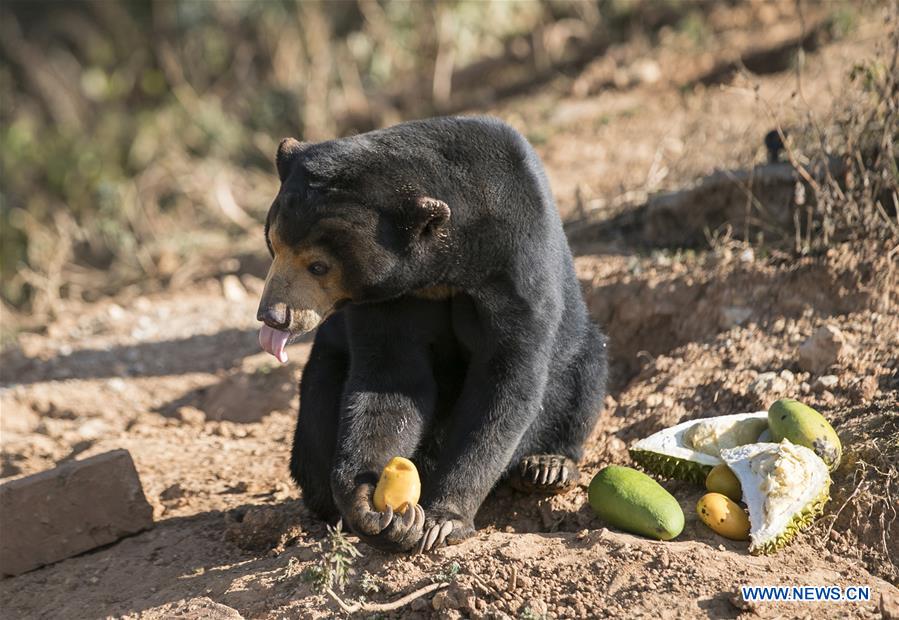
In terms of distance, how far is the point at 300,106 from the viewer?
1231cm

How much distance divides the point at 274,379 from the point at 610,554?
314 cm

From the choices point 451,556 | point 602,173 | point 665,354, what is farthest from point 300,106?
point 451,556

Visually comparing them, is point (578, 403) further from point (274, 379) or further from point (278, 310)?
point (274, 379)

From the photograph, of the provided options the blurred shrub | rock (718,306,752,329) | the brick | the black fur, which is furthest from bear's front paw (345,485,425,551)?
the blurred shrub

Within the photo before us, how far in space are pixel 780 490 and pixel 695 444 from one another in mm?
548

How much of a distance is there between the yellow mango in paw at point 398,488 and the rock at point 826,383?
6.47ft

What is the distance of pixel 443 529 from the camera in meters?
3.98

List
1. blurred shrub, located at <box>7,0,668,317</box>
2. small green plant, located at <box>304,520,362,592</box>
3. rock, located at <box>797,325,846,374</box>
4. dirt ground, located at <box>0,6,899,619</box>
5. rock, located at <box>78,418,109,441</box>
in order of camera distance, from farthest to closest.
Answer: blurred shrub, located at <box>7,0,668,317</box>
rock, located at <box>78,418,109,441</box>
rock, located at <box>797,325,846,374</box>
dirt ground, located at <box>0,6,899,619</box>
small green plant, located at <box>304,520,362,592</box>

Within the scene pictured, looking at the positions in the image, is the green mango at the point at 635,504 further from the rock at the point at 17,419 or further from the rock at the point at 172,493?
the rock at the point at 17,419

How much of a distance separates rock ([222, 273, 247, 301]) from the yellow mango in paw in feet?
14.6

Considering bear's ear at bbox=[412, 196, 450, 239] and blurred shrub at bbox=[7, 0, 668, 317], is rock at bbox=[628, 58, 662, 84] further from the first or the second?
bear's ear at bbox=[412, 196, 450, 239]

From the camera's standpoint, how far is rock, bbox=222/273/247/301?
8156 millimetres

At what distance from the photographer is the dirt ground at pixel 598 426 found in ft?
12.2

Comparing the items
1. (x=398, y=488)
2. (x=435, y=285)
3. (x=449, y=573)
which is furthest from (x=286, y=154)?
(x=449, y=573)
